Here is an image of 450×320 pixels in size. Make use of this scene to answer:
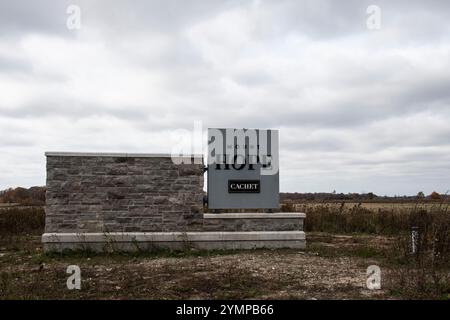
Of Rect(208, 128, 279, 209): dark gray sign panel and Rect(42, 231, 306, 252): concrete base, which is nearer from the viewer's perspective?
Rect(42, 231, 306, 252): concrete base

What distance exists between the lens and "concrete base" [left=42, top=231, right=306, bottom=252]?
38.5 ft

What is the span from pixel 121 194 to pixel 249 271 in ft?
14.5

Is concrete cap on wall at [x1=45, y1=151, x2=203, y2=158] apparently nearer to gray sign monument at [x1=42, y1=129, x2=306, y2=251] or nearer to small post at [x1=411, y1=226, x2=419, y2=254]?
gray sign monument at [x1=42, y1=129, x2=306, y2=251]

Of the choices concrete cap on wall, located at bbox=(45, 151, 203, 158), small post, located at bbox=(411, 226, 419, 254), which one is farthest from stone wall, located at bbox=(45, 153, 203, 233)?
small post, located at bbox=(411, 226, 419, 254)

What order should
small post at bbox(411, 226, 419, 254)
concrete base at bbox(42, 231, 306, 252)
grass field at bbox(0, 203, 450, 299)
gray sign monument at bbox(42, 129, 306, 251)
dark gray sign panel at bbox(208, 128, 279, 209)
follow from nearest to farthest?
grass field at bbox(0, 203, 450, 299)
small post at bbox(411, 226, 419, 254)
concrete base at bbox(42, 231, 306, 252)
gray sign monument at bbox(42, 129, 306, 251)
dark gray sign panel at bbox(208, 128, 279, 209)

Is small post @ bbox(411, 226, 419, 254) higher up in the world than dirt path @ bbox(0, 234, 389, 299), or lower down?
higher up

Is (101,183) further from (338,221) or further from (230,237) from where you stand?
(338,221)

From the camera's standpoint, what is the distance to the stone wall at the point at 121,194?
1194 cm

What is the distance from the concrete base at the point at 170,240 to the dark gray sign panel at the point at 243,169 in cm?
81

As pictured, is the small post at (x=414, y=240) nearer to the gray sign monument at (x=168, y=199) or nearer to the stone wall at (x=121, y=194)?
the gray sign monument at (x=168, y=199)

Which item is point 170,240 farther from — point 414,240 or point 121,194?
point 414,240

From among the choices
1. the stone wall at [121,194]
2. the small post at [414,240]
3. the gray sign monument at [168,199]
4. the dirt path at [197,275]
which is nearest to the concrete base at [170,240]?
the gray sign monument at [168,199]

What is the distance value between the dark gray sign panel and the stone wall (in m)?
0.50
